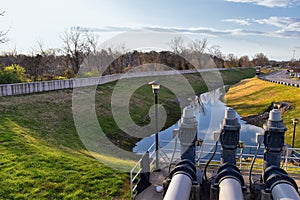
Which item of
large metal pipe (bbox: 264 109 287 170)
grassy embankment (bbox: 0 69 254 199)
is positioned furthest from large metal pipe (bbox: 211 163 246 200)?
grassy embankment (bbox: 0 69 254 199)

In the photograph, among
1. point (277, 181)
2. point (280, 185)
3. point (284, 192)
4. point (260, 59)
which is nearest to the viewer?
point (284, 192)

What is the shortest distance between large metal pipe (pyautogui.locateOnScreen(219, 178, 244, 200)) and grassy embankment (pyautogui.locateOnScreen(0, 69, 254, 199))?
10.9 feet

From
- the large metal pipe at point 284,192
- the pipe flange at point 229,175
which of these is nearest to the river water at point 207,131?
the pipe flange at point 229,175

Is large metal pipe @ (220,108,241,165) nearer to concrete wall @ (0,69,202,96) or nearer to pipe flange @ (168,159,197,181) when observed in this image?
pipe flange @ (168,159,197,181)

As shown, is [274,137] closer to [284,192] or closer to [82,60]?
[284,192]

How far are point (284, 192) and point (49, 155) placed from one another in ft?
27.1

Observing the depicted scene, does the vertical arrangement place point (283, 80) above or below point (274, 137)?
A: above

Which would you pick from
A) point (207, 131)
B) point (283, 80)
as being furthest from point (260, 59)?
point (207, 131)

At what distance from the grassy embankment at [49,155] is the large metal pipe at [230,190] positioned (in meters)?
3.34

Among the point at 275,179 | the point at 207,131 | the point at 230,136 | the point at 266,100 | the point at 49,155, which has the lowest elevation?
the point at 207,131

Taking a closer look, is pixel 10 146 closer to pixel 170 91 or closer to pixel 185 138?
pixel 185 138

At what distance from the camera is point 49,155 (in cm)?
1000

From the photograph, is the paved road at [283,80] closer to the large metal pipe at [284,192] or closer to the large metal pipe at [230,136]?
the large metal pipe at [230,136]

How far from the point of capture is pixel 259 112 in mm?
28312
